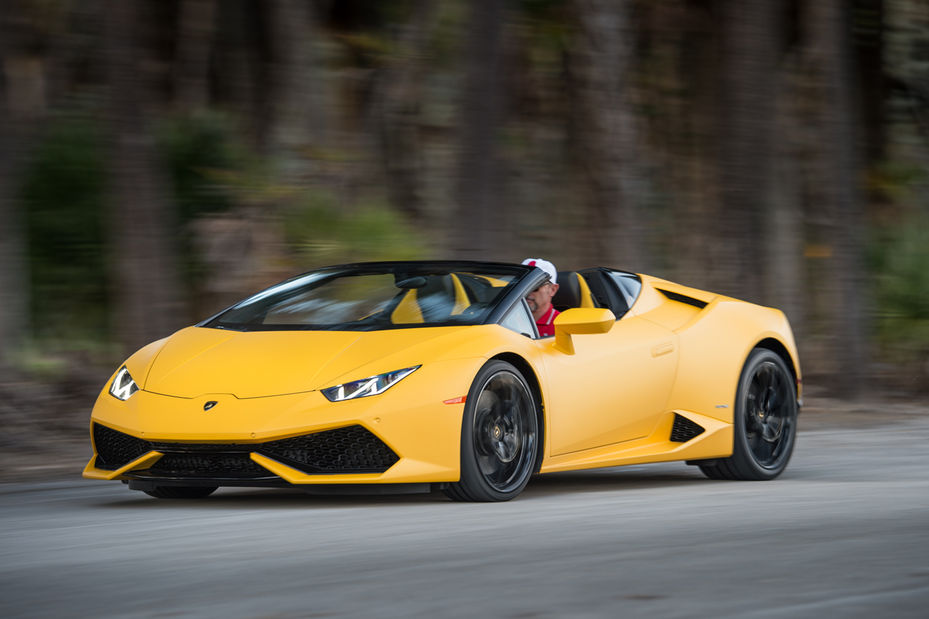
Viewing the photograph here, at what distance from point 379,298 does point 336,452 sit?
150 cm

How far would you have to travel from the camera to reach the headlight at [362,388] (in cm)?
666

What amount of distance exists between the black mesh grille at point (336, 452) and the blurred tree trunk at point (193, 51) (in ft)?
45.3

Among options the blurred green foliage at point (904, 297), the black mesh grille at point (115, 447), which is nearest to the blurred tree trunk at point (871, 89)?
the blurred green foliage at point (904, 297)

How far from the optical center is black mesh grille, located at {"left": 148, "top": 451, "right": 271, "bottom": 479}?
21.8ft

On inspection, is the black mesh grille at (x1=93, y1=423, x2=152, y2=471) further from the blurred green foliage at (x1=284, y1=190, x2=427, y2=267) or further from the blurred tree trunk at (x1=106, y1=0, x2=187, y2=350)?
the blurred green foliage at (x1=284, y1=190, x2=427, y2=267)

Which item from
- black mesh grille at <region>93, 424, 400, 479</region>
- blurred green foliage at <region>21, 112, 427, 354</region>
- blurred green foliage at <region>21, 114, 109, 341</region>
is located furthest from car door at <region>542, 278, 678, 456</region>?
blurred green foliage at <region>21, 114, 109, 341</region>

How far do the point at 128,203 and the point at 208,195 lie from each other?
9.86 feet

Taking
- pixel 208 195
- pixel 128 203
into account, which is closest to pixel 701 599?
pixel 128 203

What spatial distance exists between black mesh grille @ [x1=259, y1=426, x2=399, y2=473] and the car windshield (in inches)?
36.1

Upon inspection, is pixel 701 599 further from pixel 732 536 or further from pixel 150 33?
pixel 150 33

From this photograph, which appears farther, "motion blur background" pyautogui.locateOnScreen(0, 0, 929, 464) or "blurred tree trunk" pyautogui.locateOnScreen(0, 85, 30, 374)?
"motion blur background" pyautogui.locateOnScreen(0, 0, 929, 464)

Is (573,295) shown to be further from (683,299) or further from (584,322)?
(584,322)

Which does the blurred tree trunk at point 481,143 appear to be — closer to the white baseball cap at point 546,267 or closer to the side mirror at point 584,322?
the white baseball cap at point 546,267

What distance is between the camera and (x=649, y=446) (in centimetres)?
816
